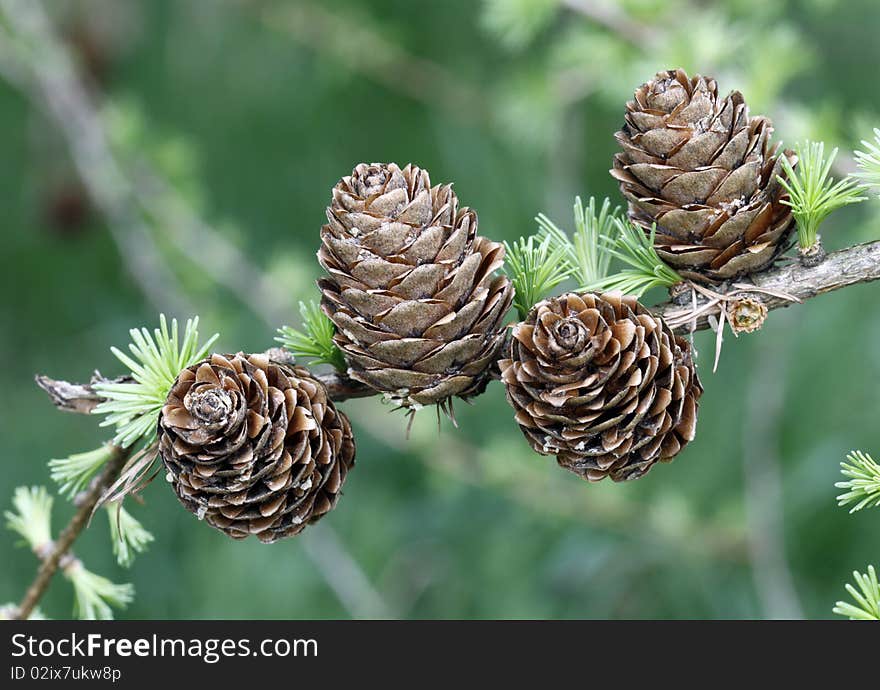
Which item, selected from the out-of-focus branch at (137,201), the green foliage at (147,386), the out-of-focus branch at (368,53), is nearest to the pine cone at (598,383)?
the green foliage at (147,386)

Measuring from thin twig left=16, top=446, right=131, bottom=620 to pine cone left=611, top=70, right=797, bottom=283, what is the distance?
0.39 metres

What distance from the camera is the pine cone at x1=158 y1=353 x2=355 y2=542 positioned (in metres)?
0.52

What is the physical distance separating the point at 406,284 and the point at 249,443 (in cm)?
14

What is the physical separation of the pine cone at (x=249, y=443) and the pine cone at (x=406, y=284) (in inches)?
1.9

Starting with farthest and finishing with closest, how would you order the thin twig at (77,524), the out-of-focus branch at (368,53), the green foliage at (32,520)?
the out-of-focus branch at (368,53)
the green foliage at (32,520)
the thin twig at (77,524)

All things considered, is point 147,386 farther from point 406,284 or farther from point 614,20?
point 614,20

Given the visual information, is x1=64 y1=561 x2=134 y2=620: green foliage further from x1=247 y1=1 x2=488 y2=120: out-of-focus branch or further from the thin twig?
x1=247 y1=1 x2=488 y2=120: out-of-focus branch

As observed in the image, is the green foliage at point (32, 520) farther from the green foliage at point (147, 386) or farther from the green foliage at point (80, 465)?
the green foliage at point (147, 386)

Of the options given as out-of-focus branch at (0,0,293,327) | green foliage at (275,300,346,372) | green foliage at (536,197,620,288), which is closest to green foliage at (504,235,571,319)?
green foliage at (536,197,620,288)

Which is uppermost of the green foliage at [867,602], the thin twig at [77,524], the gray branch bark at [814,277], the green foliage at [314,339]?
the green foliage at [314,339]

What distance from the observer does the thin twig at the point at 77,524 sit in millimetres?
604

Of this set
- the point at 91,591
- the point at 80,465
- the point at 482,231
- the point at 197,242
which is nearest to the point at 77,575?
the point at 91,591
